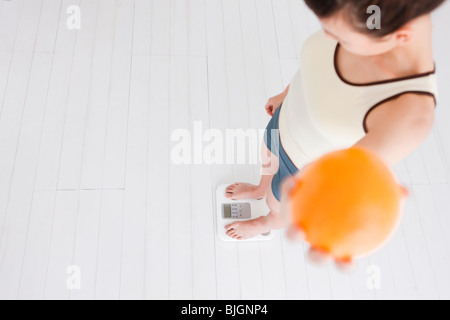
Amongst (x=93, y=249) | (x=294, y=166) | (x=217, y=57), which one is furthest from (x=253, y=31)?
(x=93, y=249)

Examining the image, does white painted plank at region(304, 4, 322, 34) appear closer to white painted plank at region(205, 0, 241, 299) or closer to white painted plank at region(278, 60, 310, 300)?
white painted plank at region(205, 0, 241, 299)

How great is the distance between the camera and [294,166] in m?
0.85

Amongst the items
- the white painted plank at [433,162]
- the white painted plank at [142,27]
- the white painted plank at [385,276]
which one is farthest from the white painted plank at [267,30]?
the white painted plank at [385,276]

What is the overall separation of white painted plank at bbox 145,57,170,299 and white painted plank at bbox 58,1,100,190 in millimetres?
285

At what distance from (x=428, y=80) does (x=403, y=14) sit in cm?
14

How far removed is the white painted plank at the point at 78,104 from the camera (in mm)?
1401

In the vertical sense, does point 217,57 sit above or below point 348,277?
above

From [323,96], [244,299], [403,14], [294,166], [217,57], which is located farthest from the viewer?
[217,57]

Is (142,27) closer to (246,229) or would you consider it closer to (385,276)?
(246,229)

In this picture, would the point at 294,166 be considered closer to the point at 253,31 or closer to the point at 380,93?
the point at 380,93

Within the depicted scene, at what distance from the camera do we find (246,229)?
1.29 m

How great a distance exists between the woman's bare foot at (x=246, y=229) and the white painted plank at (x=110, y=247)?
42 cm

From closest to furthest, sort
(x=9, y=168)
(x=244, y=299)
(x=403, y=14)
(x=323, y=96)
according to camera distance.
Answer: (x=403, y=14)
(x=323, y=96)
(x=244, y=299)
(x=9, y=168)

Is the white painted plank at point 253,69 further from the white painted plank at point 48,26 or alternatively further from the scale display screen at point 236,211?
the white painted plank at point 48,26
